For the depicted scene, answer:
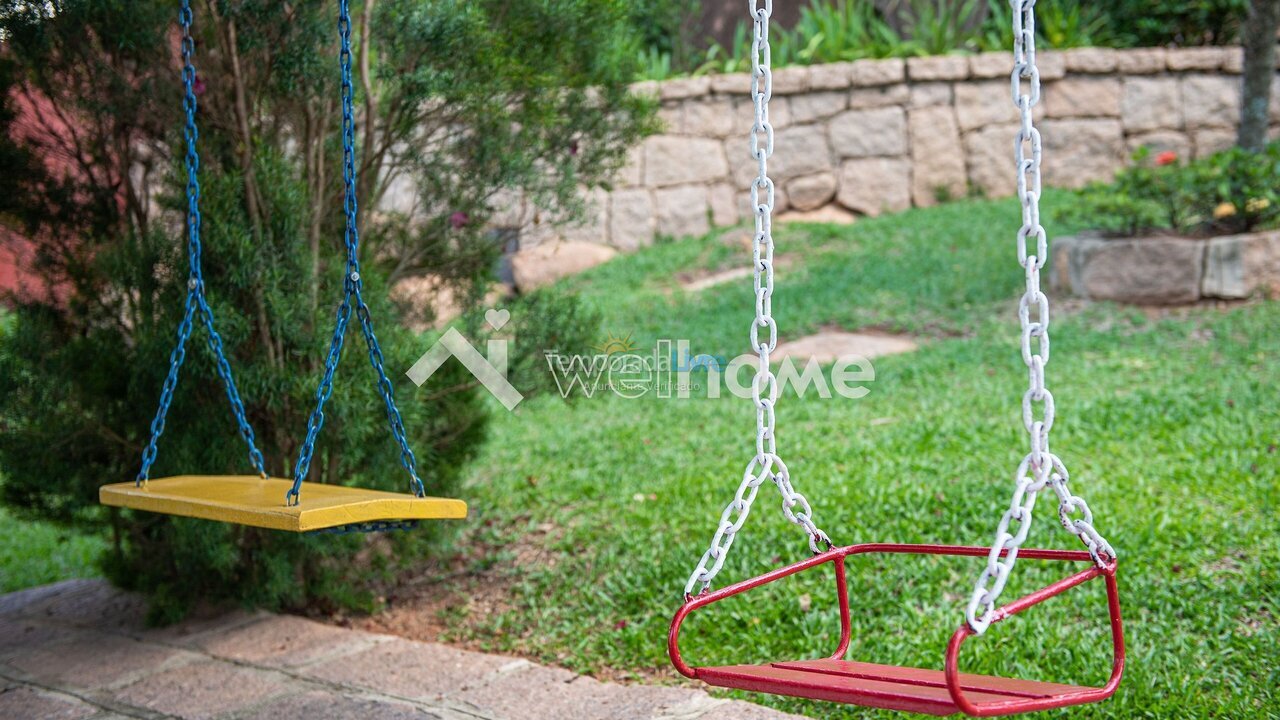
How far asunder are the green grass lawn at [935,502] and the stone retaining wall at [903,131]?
305 centimetres

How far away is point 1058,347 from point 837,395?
1.44 meters

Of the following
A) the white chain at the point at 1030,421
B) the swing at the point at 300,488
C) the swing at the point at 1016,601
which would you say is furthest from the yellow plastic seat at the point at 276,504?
the white chain at the point at 1030,421

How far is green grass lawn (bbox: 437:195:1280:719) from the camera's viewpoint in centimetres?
300

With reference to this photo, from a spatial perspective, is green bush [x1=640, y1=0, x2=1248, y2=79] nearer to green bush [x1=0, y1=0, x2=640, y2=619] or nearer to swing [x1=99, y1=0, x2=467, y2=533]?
green bush [x1=0, y1=0, x2=640, y2=619]

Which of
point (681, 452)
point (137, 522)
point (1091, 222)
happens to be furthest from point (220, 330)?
point (1091, 222)

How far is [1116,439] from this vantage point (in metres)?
4.51

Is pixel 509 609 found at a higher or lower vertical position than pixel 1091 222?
Result: lower

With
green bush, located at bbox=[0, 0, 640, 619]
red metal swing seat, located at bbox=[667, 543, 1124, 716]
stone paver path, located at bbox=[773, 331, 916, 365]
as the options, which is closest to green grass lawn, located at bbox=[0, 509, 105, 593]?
green bush, located at bbox=[0, 0, 640, 619]

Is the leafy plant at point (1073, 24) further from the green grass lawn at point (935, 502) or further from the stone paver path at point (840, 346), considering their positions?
the stone paver path at point (840, 346)

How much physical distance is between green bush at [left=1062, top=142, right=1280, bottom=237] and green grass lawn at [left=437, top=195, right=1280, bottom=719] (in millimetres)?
683

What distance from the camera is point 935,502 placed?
388 centimetres

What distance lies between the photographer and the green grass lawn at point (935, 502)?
3.00 metres

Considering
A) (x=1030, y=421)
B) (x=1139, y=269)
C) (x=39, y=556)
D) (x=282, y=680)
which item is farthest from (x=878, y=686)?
(x=1139, y=269)

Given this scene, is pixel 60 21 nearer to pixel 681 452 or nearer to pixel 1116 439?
pixel 681 452
